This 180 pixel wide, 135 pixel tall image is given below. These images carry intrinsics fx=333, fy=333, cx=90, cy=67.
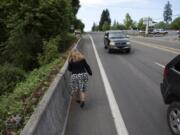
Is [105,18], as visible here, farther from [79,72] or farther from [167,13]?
[79,72]

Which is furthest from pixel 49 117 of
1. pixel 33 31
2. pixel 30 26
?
pixel 30 26

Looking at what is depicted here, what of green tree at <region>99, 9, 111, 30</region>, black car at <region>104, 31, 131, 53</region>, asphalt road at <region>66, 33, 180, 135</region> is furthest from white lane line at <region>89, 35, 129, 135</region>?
green tree at <region>99, 9, 111, 30</region>

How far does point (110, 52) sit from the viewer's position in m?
27.2

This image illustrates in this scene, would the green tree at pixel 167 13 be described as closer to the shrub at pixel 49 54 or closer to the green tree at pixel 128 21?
the green tree at pixel 128 21

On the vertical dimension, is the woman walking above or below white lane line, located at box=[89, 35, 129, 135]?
above

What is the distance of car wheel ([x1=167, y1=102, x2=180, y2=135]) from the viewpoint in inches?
253

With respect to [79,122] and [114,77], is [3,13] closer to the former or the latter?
[114,77]

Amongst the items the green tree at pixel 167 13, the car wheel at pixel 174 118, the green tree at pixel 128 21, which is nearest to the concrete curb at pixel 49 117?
the car wheel at pixel 174 118

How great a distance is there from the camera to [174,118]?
6625 millimetres

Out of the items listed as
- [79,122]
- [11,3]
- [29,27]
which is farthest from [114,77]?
[11,3]

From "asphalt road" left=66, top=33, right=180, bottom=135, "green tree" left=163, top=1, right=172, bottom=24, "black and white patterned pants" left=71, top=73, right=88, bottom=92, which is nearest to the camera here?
"asphalt road" left=66, top=33, right=180, bottom=135

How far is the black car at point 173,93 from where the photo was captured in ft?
21.3

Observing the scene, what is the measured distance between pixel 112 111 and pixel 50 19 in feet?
62.1

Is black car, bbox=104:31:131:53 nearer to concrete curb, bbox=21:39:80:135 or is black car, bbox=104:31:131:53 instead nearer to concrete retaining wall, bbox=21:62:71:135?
concrete curb, bbox=21:39:80:135
